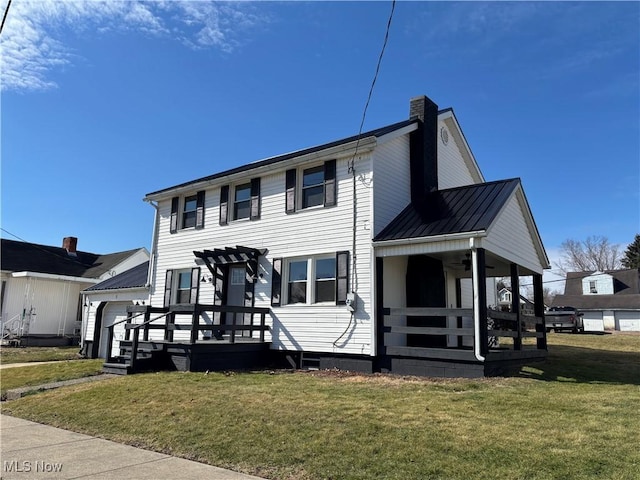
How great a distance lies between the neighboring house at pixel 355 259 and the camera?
11023mm

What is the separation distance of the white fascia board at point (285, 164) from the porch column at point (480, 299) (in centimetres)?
390

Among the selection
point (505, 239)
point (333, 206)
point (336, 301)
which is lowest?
point (336, 301)

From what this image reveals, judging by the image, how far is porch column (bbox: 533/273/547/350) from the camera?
46.4 feet

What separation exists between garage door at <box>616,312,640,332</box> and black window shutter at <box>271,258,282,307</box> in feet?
123

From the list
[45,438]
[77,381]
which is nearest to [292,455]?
[45,438]

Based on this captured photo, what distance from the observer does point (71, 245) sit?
109 ft

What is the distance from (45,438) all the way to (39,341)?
2190 cm

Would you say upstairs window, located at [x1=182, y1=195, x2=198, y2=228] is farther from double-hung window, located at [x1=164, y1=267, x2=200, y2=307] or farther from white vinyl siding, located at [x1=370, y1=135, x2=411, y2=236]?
white vinyl siding, located at [x1=370, y1=135, x2=411, y2=236]

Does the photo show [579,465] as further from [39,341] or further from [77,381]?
[39,341]

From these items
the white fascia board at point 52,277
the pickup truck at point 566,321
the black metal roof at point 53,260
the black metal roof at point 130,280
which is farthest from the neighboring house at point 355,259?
the pickup truck at point 566,321

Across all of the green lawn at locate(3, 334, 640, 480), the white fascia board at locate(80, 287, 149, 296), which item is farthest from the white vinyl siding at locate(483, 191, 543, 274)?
the white fascia board at locate(80, 287, 149, 296)

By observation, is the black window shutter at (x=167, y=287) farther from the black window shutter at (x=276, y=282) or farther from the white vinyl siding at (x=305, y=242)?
the black window shutter at (x=276, y=282)

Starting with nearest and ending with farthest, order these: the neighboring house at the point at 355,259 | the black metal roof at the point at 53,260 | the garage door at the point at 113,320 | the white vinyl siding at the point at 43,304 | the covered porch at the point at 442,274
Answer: the covered porch at the point at 442,274, the neighboring house at the point at 355,259, the garage door at the point at 113,320, the white vinyl siding at the point at 43,304, the black metal roof at the point at 53,260

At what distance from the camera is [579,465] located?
471cm
